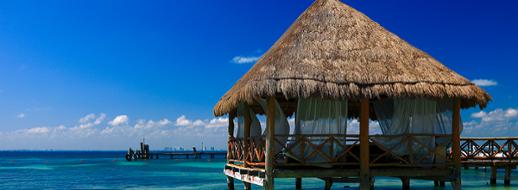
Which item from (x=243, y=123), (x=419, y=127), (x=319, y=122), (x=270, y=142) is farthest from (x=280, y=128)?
(x=419, y=127)

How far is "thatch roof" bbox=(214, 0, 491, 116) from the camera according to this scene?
1048 cm

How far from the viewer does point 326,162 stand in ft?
36.1

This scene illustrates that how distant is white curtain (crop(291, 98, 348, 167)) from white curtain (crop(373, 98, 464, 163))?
929 mm

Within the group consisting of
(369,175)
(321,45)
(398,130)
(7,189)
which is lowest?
(7,189)

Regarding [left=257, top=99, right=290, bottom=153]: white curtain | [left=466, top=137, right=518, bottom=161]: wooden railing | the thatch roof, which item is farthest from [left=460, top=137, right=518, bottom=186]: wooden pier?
[left=257, top=99, right=290, bottom=153]: white curtain

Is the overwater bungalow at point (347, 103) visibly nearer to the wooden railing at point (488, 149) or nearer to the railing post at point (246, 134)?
the railing post at point (246, 134)

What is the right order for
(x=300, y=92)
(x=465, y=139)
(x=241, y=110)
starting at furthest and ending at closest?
1. (x=465, y=139)
2. (x=241, y=110)
3. (x=300, y=92)

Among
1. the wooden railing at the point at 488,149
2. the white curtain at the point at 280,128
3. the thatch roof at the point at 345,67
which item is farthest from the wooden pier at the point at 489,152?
the white curtain at the point at 280,128

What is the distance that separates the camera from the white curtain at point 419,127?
37.4 ft

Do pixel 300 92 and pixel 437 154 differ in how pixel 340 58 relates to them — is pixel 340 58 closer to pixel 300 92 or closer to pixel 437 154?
pixel 300 92

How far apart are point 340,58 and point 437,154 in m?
2.80

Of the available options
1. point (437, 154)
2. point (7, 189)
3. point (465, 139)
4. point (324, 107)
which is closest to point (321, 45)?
point (324, 107)

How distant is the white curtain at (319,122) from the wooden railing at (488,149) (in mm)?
8592

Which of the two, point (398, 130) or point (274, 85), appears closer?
point (274, 85)
